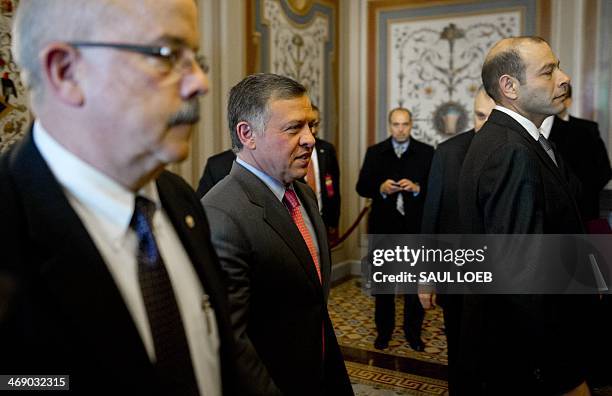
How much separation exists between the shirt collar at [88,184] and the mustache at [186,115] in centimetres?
14

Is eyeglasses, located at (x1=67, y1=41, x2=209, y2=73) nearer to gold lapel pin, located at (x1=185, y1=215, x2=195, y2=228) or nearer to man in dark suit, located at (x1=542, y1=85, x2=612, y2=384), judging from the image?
gold lapel pin, located at (x1=185, y1=215, x2=195, y2=228)

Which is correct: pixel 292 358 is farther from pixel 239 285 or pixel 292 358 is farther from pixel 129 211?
pixel 129 211

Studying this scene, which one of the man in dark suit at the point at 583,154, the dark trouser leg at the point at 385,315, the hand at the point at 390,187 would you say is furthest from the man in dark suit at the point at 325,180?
the man in dark suit at the point at 583,154

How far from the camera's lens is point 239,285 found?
1503mm

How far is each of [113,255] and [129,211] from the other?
77 millimetres

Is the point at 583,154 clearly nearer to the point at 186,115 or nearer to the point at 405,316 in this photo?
the point at 405,316

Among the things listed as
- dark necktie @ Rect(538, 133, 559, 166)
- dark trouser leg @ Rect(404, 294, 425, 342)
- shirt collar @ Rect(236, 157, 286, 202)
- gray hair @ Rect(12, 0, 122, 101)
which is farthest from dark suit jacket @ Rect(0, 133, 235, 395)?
dark trouser leg @ Rect(404, 294, 425, 342)

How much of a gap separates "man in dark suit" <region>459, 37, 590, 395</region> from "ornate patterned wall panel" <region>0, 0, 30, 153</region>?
7.95ft

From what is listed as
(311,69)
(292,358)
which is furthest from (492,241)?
(311,69)

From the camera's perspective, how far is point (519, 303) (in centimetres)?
199

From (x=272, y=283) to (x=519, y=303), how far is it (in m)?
0.95

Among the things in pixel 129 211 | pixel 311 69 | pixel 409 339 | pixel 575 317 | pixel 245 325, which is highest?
pixel 311 69

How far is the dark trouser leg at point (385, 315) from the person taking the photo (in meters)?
4.26

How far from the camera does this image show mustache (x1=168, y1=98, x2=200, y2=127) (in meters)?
0.93
